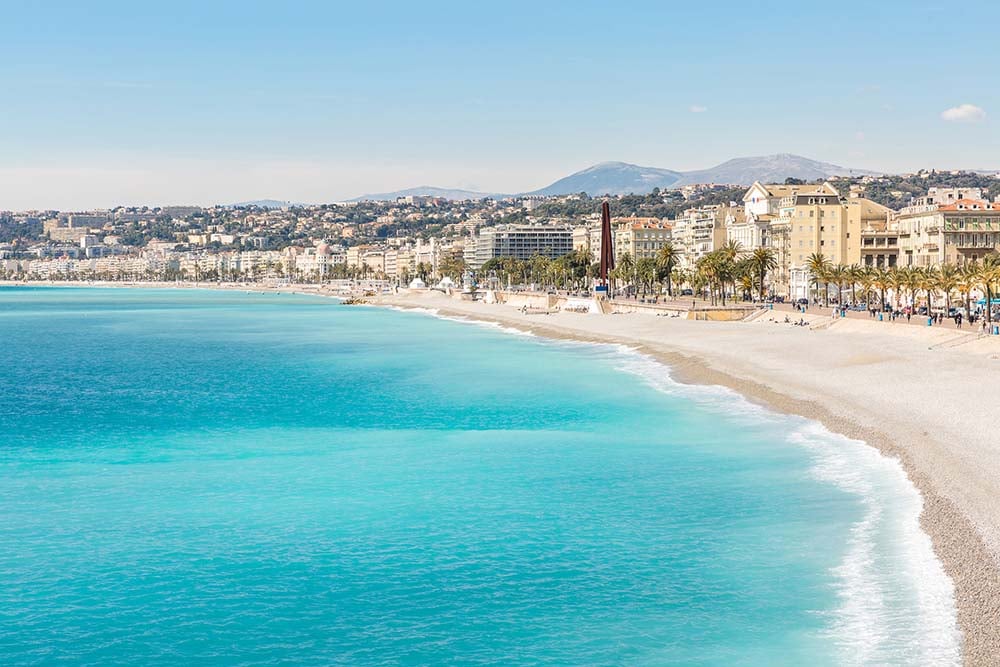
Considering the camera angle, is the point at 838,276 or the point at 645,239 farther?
the point at 645,239

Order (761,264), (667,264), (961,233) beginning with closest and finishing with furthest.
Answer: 1. (961,233)
2. (761,264)
3. (667,264)

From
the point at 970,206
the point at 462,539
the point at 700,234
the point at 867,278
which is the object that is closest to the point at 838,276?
the point at 867,278

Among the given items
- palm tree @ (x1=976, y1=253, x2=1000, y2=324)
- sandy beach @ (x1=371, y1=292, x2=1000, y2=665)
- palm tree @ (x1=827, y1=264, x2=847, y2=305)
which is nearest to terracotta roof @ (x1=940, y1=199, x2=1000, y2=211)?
palm tree @ (x1=827, y1=264, x2=847, y2=305)

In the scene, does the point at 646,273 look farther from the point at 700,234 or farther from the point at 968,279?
the point at 968,279

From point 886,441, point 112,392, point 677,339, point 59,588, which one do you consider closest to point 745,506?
point 886,441

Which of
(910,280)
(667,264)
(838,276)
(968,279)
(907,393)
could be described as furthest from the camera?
(667,264)

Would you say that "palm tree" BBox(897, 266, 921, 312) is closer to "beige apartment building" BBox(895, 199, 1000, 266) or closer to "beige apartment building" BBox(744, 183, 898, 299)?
"beige apartment building" BBox(895, 199, 1000, 266)

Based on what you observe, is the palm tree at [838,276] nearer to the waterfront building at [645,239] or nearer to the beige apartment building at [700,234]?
the beige apartment building at [700,234]
